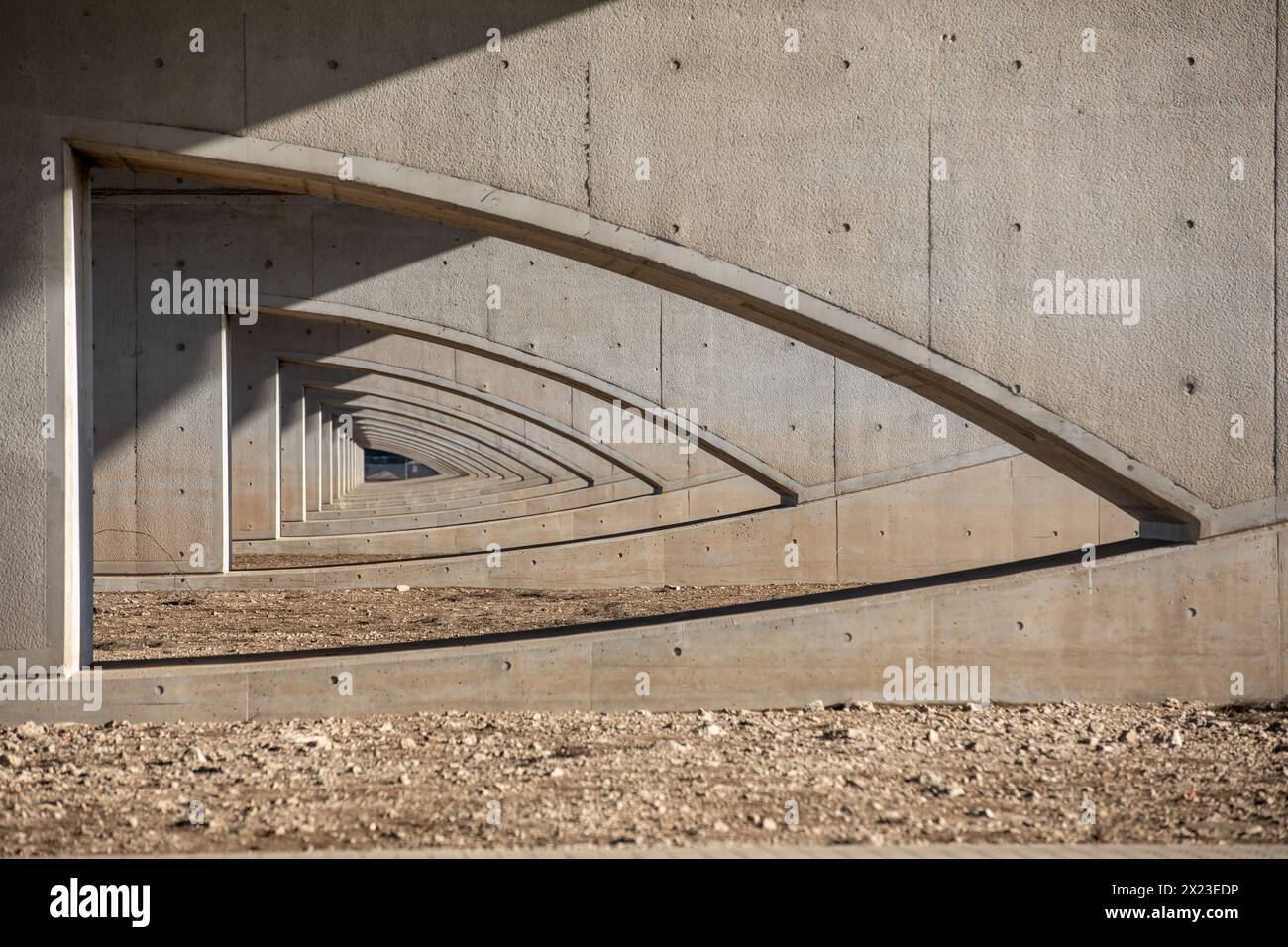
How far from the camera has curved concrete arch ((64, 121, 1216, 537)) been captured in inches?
264

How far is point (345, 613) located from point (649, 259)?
7741 mm

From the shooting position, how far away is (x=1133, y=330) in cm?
725

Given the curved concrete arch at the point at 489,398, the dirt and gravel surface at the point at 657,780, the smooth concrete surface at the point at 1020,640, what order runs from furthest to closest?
the curved concrete arch at the point at 489,398 < the smooth concrete surface at the point at 1020,640 < the dirt and gravel surface at the point at 657,780

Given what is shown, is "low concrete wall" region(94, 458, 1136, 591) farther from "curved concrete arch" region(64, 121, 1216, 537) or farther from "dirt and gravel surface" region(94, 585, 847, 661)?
"curved concrete arch" region(64, 121, 1216, 537)

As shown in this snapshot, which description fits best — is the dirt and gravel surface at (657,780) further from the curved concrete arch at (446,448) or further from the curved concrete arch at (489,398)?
the curved concrete arch at (446,448)

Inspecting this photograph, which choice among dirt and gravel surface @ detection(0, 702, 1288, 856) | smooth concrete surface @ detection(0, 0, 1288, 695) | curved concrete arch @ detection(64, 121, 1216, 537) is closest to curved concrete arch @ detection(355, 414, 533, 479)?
curved concrete arch @ detection(64, 121, 1216, 537)

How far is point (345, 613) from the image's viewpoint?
1342cm

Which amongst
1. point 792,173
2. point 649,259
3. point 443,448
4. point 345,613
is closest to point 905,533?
point 345,613

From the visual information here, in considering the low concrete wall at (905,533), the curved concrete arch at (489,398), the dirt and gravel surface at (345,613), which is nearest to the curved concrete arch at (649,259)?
the dirt and gravel surface at (345,613)

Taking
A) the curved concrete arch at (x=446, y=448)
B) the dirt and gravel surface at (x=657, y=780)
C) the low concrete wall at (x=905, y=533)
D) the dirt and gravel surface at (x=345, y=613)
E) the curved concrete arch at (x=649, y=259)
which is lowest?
the dirt and gravel surface at (x=657, y=780)

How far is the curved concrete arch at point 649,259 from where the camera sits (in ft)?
22.0

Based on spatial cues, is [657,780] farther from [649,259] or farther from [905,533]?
[905,533]

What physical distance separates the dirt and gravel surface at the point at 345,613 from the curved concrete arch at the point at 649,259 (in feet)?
13.4
